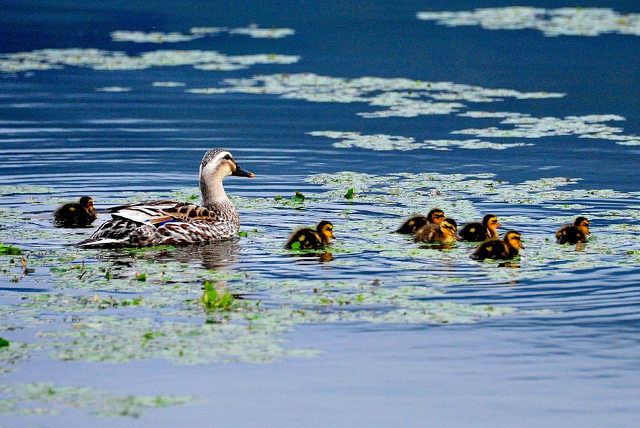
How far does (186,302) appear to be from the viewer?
355 inches

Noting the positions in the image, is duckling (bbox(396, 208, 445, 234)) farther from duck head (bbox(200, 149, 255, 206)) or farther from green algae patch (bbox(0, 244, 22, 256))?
green algae patch (bbox(0, 244, 22, 256))

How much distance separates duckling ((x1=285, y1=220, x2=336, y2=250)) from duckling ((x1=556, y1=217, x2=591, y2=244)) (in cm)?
197

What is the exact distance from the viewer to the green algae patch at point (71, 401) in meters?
6.96

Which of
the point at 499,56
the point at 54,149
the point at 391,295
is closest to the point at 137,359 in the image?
the point at 391,295

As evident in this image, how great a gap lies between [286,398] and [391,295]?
2.18 meters

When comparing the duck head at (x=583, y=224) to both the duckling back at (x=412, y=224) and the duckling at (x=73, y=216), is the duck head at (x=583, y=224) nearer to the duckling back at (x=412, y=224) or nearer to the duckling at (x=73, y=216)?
the duckling back at (x=412, y=224)

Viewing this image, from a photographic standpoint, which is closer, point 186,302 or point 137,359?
point 137,359

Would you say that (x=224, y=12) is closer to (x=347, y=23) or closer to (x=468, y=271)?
(x=347, y=23)

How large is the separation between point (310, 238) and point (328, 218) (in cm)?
159

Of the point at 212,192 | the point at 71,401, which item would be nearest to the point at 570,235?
the point at 212,192

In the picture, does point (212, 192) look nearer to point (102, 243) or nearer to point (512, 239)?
point (102, 243)

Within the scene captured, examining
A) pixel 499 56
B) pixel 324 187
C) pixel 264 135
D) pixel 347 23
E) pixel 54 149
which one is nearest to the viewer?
pixel 324 187

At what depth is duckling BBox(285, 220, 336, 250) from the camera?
10.9 meters

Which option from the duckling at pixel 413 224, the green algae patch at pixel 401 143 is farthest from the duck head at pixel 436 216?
the green algae patch at pixel 401 143
